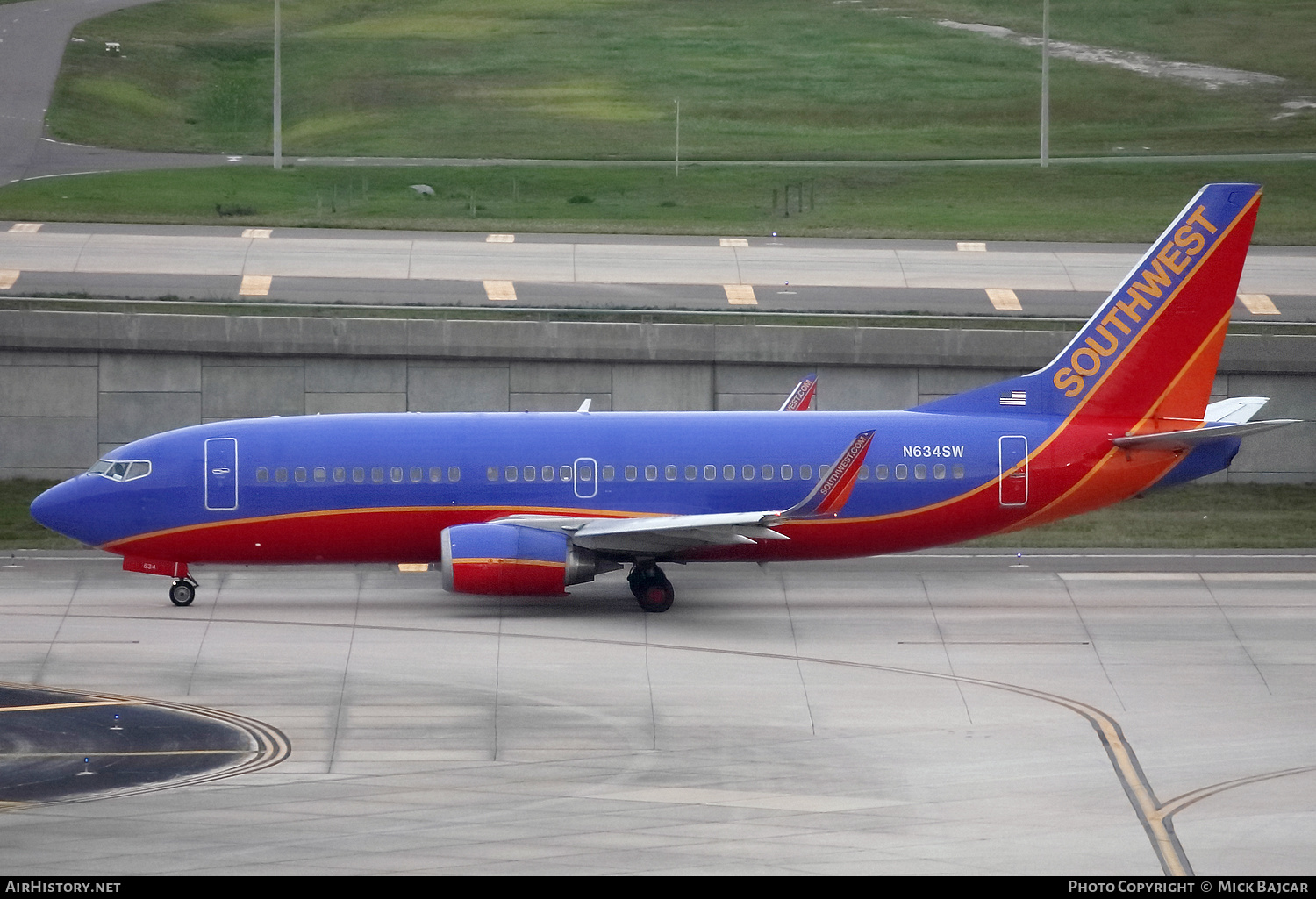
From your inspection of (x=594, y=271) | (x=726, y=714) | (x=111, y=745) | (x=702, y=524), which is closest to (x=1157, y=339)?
(x=702, y=524)

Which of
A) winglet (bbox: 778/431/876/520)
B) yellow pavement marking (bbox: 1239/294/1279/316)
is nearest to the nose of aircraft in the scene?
winglet (bbox: 778/431/876/520)

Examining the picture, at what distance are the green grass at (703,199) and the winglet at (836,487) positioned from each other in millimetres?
25403

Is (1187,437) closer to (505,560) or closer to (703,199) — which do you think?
(505,560)

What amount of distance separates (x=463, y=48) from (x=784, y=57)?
17815 millimetres

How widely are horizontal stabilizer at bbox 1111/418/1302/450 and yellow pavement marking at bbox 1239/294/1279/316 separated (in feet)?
48.7

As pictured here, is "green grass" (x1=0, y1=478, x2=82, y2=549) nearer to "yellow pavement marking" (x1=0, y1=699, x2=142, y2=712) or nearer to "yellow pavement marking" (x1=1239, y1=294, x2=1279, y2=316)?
"yellow pavement marking" (x1=0, y1=699, x2=142, y2=712)

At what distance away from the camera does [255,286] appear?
152ft

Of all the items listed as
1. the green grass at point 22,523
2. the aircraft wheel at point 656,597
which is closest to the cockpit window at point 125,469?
the green grass at point 22,523

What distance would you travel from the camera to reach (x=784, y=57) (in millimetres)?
96625

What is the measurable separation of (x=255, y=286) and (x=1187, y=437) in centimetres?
2488

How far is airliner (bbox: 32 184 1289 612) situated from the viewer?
103 feet

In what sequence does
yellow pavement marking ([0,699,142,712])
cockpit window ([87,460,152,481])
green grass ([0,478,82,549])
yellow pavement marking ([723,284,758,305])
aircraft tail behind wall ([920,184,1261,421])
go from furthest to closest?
yellow pavement marking ([723,284,758,305]), green grass ([0,478,82,549]), aircraft tail behind wall ([920,184,1261,421]), cockpit window ([87,460,152,481]), yellow pavement marking ([0,699,142,712])

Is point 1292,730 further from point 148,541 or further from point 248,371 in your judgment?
point 248,371

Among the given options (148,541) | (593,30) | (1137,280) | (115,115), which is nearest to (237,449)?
(148,541)
